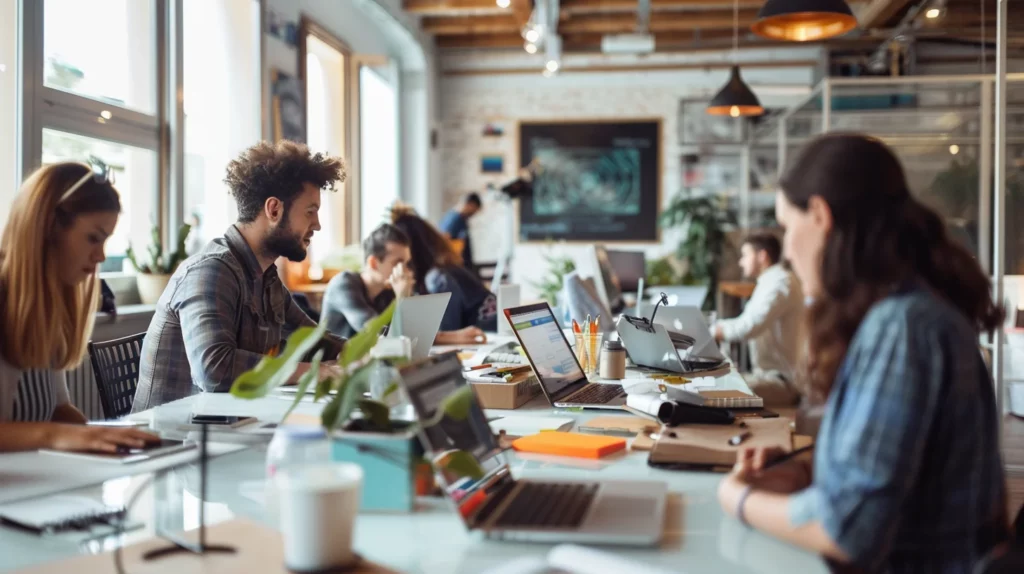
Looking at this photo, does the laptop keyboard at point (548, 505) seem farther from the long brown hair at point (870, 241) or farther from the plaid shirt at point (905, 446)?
the long brown hair at point (870, 241)

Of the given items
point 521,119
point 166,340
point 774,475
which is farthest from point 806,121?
point 774,475

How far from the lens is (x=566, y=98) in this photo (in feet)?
30.6

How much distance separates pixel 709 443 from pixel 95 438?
3.76 feet

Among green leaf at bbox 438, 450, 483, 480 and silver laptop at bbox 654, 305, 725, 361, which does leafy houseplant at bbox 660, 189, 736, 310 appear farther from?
green leaf at bbox 438, 450, 483, 480

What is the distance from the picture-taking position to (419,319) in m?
2.38

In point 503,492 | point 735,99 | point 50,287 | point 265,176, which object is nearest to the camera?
point 503,492

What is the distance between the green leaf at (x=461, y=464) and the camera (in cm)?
120

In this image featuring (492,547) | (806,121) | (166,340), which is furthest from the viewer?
(806,121)

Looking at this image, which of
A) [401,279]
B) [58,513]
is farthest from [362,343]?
[401,279]

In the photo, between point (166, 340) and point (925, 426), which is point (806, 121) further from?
point (925, 426)

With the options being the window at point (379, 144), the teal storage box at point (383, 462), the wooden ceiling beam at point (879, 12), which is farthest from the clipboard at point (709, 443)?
the window at point (379, 144)

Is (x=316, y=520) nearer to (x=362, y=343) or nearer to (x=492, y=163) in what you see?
(x=362, y=343)

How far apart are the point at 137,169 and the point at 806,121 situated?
14.4 feet

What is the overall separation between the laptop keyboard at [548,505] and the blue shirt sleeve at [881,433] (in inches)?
13.7
